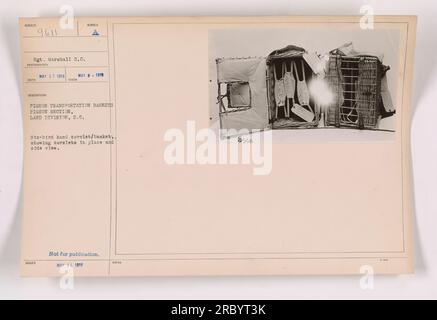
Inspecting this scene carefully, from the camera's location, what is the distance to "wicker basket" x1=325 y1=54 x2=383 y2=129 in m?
0.61

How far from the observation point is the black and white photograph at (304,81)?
2.01 feet

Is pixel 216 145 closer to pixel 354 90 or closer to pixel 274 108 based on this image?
pixel 274 108

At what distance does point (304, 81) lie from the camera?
2.02 feet

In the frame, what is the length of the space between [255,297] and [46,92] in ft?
1.32

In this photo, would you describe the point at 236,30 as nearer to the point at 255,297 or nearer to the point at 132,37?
the point at 132,37

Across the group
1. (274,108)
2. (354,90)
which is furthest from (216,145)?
(354,90)

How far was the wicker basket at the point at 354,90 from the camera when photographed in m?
0.61

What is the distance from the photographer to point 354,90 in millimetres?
616

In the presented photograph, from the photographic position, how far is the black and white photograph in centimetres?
61

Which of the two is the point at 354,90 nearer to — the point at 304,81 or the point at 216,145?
the point at 304,81

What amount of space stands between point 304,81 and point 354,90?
0.07 metres

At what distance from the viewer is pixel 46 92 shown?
617mm
